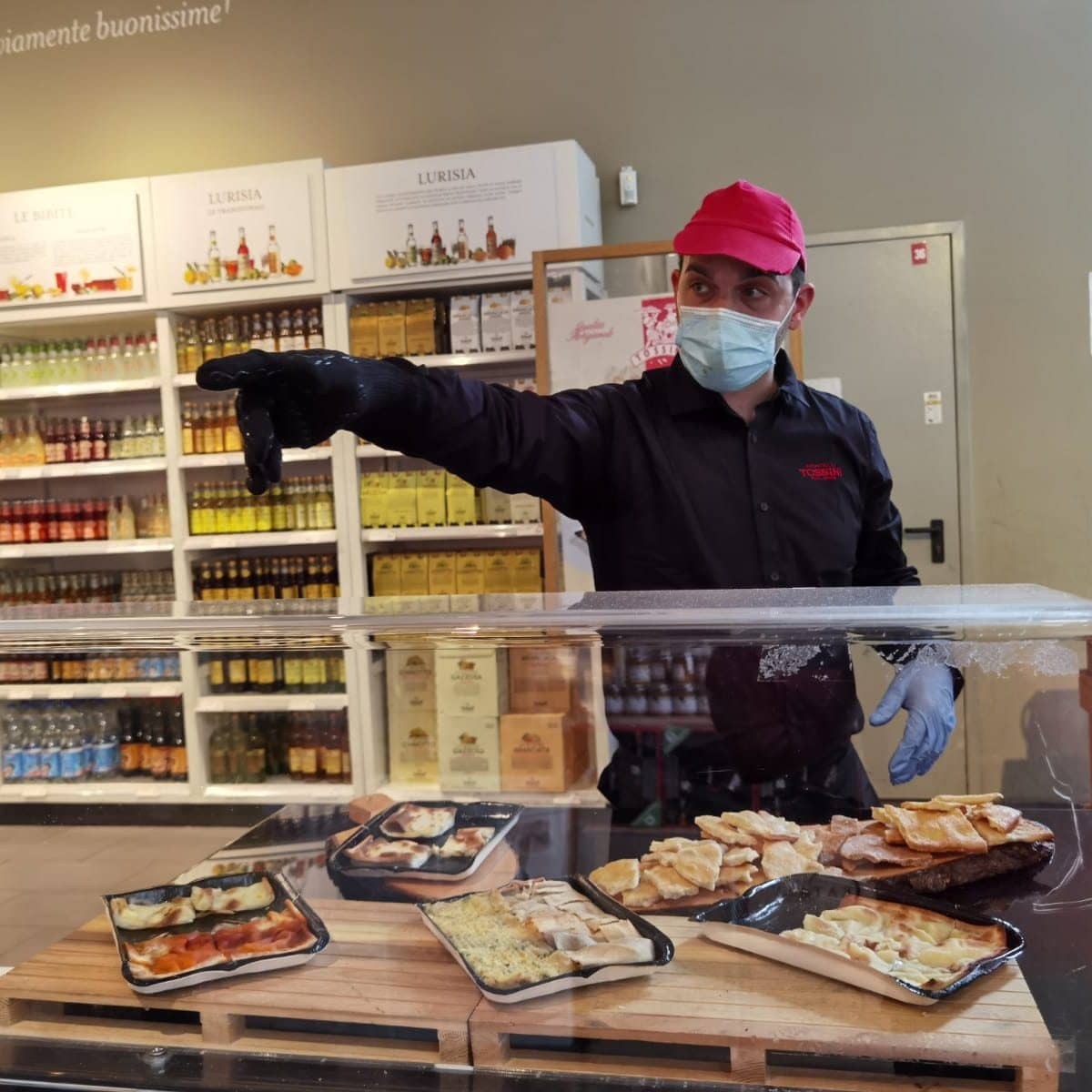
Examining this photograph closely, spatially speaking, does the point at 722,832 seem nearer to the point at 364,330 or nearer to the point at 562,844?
the point at 562,844

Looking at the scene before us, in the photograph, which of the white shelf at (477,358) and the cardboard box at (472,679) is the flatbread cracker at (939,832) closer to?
the cardboard box at (472,679)

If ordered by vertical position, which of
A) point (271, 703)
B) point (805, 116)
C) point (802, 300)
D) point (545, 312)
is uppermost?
point (805, 116)

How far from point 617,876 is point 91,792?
75cm

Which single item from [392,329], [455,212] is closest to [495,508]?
[392,329]

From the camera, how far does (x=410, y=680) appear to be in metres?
1.25

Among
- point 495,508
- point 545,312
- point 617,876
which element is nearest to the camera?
point 617,876

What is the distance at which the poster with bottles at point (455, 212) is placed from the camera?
4215mm

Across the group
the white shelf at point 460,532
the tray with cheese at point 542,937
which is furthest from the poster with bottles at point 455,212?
the tray with cheese at point 542,937

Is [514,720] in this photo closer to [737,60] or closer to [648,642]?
[648,642]

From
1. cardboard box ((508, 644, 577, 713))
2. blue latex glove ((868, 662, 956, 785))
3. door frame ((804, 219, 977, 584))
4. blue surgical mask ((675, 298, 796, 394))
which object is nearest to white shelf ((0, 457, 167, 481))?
door frame ((804, 219, 977, 584))

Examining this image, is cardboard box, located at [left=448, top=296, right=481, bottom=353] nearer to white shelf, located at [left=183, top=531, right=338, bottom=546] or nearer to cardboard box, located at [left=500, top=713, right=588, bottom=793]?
white shelf, located at [left=183, top=531, right=338, bottom=546]

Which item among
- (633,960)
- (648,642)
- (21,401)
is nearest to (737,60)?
(21,401)

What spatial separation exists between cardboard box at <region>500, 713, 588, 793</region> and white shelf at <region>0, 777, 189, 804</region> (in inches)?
16.1

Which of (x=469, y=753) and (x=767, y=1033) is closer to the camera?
(x=767, y=1033)
